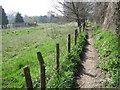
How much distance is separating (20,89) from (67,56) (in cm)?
270

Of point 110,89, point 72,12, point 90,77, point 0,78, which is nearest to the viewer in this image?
point 110,89

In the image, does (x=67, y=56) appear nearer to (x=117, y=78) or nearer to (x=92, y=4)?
(x=117, y=78)

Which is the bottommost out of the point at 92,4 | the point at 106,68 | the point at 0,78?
the point at 0,78

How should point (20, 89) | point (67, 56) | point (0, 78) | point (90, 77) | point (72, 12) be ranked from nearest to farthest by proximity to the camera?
point (20, 89) → point (90, 77) → point (0, 78) → point (67, 56) → point (72, 12)

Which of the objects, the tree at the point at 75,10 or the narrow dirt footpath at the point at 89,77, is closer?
the narrow dirt footpath at the point at 89,77

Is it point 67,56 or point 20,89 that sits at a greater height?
point 67,56

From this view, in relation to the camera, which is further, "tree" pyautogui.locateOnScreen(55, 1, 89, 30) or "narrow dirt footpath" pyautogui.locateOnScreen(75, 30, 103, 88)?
"tree" pyautogui.locateOnScreen(55, 1, 89, 30)

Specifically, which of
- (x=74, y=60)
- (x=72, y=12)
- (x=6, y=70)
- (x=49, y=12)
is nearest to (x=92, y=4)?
(x=72, y=12)

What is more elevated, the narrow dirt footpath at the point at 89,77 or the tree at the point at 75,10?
the tree at the point at 75,10

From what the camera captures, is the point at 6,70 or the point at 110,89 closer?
the point at 110,89

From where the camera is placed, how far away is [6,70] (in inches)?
230

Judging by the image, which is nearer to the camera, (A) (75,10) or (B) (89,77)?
(B) (89,77)

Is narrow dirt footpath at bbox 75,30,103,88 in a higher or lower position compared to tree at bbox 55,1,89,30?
lower

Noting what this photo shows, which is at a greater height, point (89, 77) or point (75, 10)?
point (75, 10)
